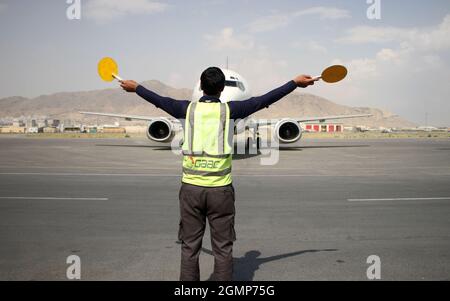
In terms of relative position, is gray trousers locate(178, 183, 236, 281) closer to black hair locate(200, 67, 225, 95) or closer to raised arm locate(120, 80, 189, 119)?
raised arm locate(120, 80, 189, 119)

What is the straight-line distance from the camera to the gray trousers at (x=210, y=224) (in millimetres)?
3592

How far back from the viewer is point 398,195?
9.84m

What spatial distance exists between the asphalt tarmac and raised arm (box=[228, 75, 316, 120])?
1.87m

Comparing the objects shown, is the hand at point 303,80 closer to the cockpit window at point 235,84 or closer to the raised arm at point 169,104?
the raised arm at point 169,104

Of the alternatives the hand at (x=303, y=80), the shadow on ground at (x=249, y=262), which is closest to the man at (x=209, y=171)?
the hand at (x=303, y=80)

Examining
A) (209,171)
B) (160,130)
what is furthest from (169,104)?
(160,130)

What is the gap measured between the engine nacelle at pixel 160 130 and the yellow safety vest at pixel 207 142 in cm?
2057

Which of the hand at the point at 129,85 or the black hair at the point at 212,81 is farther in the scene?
the hand at the point at 129,85

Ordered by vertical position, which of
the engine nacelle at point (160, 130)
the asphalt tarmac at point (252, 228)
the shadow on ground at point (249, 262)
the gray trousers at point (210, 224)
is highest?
the engine nacelle at point (160, 130)

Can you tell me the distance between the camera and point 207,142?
3613 millimetres

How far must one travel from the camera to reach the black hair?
12.0ft

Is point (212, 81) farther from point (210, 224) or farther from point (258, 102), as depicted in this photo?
point (210, 224)
